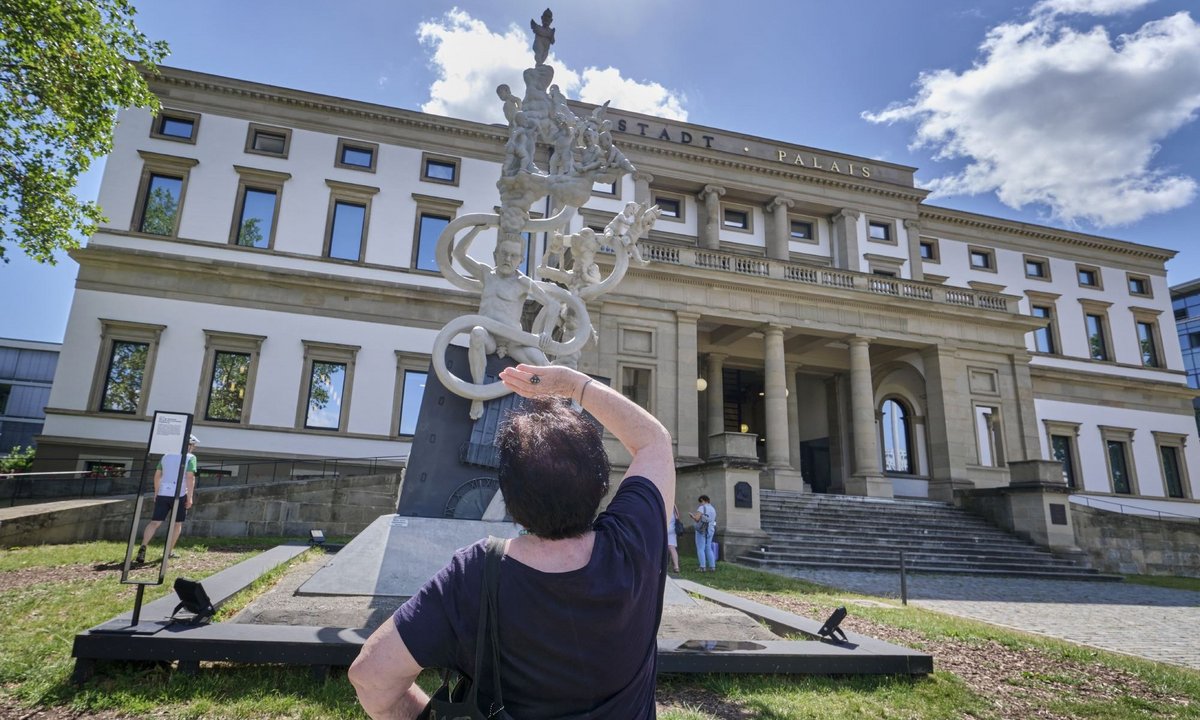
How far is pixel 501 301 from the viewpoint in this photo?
845 centimetres

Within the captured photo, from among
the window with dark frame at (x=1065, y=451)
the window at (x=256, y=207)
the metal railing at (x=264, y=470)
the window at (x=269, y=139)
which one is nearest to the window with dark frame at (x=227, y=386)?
the metal railing at (x=264, y=470)

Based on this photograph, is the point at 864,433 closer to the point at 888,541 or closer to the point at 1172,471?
the point at 888,541

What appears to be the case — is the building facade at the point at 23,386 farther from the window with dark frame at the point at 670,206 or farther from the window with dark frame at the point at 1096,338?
the window with dark frame at the point at 1096,338

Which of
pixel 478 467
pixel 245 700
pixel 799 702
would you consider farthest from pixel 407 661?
pixel 478 467

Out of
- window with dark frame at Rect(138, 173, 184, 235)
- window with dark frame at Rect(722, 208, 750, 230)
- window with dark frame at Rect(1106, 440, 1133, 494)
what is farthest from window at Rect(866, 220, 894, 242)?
window with dark frame at Rect(138, 173, 184, 235)

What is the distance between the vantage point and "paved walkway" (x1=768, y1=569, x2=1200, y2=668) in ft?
27.7

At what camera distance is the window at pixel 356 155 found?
27423 mm

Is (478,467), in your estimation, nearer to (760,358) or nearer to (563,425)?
(563,425)

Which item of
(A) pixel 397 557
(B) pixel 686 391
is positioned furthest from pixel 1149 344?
(A) pixel 397 557

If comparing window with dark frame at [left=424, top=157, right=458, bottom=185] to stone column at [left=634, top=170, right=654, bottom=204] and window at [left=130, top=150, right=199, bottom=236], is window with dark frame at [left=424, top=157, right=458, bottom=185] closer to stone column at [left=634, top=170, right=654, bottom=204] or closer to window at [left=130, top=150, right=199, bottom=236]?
stone column at [left=634, top=170, right=654, bottom=204]

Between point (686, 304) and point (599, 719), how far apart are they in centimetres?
2219

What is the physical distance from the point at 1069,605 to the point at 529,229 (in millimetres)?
12563

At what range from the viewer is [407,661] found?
142 cm

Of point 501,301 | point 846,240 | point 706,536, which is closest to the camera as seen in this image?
point 501,301
